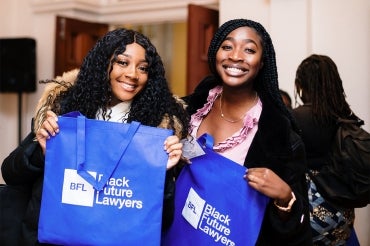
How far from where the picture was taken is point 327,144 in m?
2.72

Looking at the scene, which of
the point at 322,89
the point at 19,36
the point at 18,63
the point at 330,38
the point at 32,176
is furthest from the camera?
the point at 19,36

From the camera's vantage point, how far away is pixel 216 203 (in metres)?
1.67

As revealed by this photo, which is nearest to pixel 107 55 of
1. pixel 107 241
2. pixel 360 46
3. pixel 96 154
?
pixel 96 154

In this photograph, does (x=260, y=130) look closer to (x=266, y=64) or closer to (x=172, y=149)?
(x=266, y=64)

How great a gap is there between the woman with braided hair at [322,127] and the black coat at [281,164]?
95cm

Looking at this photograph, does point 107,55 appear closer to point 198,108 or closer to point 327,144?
point 198,108

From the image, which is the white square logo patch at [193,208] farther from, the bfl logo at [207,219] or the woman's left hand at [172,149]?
the woman's left hand at [172,149]

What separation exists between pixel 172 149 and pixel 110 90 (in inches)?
14.0

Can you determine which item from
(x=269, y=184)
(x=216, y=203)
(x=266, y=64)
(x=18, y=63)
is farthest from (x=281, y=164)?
(x=18, y=63)

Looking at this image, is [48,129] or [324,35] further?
[324,35]

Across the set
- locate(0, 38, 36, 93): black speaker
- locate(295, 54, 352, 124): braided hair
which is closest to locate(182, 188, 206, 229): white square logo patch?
locate(295, 54, 352, 124): braided hair

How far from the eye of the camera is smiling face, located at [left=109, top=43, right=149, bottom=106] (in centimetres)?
166

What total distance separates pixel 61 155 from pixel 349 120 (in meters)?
1.70

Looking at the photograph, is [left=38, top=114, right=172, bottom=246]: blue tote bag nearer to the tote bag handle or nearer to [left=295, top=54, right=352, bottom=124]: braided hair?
the tote bag handle
